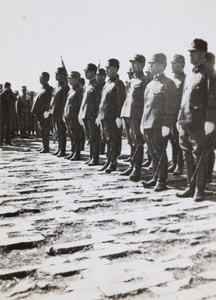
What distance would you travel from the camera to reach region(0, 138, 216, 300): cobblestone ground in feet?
9.43

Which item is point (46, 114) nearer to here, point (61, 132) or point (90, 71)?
point (61, 132)

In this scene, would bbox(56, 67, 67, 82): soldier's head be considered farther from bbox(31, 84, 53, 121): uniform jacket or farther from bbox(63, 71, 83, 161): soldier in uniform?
bbox(31, 84, 53, 121): uniform jacket

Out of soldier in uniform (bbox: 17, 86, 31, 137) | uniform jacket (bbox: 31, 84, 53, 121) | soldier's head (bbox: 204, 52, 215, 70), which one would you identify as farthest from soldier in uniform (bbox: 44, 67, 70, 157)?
soldier in uniform (bbox: 17, 86, 31, 137)

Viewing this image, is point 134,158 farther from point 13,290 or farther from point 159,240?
point 13,290

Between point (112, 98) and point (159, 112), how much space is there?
1.89 meters

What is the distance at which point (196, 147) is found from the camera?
5.36 m

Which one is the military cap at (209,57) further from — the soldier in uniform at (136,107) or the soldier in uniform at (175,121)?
the soldier in uniform at (136,107)

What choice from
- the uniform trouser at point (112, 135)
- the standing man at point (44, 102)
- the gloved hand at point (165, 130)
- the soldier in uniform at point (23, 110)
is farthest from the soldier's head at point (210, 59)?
the soldier in uniform at point (23, 110)

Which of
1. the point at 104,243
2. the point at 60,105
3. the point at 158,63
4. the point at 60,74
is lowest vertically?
the point at 104,243

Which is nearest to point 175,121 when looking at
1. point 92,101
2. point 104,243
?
point 92,101

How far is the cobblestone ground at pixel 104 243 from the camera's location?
9.43 ft

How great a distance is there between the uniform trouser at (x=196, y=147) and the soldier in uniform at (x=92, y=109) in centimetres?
354

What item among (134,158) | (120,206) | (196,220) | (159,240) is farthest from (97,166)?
(159,240)

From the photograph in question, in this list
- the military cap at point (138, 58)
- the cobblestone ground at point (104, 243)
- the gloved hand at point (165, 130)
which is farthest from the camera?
the military cap at point (138, 58)
